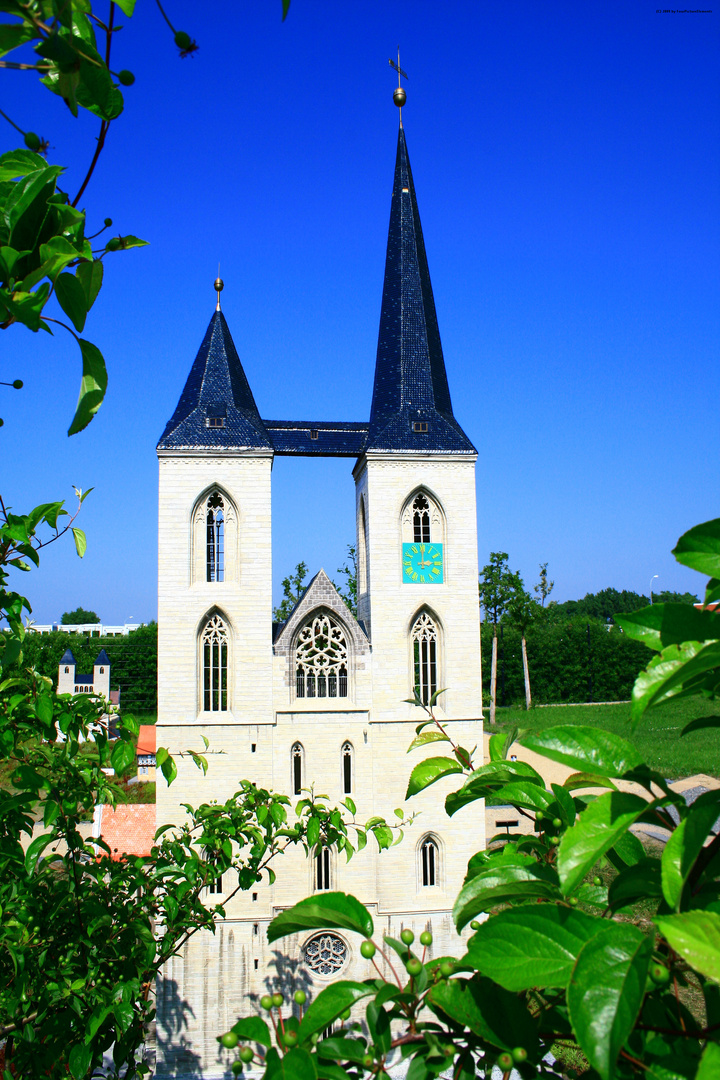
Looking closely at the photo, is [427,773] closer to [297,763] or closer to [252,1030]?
[252,1030]

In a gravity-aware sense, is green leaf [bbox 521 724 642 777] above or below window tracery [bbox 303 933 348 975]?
above

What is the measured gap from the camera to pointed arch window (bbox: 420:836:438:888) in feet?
51.6

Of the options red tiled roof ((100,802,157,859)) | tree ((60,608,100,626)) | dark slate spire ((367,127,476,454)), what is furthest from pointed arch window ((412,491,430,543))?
tree ((60,608,100,626))

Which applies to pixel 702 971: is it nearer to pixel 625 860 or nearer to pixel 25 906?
pixel 625 860

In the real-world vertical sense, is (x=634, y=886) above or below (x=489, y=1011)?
above

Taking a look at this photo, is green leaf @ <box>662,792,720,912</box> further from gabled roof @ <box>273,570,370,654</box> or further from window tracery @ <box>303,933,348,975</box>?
window tracery @ <box>303,933,348,975</box>

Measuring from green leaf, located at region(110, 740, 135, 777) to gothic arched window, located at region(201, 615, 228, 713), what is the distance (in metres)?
13.0

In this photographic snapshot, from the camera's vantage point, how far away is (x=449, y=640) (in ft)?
53.9

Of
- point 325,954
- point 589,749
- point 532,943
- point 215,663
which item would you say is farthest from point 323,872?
point 532,943

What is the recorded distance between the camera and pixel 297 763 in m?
15.8

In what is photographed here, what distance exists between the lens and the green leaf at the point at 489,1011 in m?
1.12

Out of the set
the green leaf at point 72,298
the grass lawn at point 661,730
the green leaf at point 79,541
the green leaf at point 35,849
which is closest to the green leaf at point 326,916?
the green leaf at point 72,298

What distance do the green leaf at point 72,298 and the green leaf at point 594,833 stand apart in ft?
3.79

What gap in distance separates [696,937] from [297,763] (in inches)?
614
